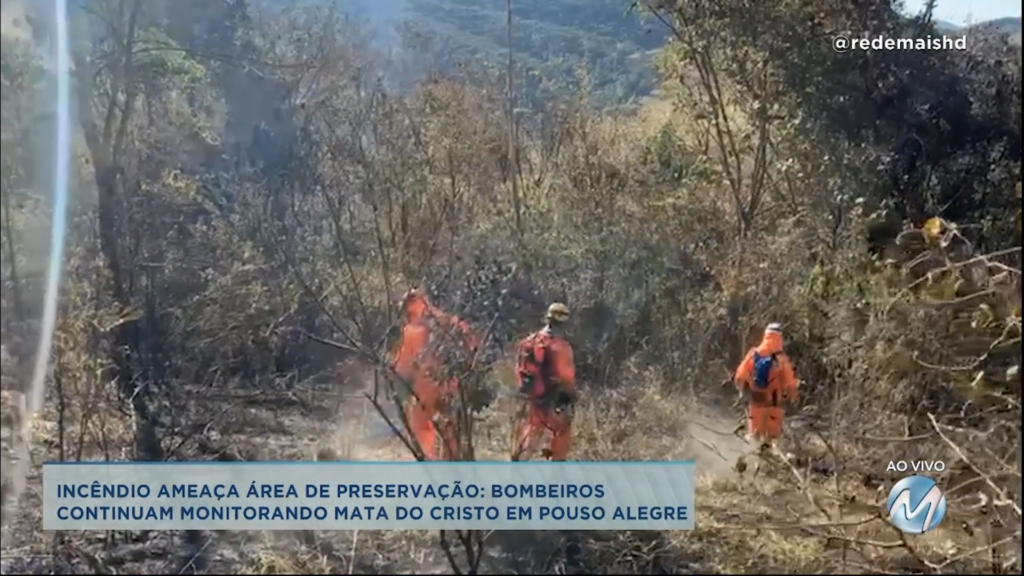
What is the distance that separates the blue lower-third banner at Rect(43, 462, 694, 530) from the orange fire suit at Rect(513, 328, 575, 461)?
0.07 metres

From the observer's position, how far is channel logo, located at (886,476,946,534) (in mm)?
2449

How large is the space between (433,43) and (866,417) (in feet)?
4.77

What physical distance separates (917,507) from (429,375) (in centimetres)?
117

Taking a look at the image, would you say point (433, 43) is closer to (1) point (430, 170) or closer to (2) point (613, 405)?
(1) point (430, 170)

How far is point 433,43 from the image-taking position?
2734mm

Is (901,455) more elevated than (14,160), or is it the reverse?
(14,160)

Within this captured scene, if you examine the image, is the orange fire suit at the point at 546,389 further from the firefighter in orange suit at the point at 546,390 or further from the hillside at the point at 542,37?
the hillside at the point at 542,37

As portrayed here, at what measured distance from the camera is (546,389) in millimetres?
2520

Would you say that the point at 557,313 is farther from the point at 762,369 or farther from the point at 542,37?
the point at 542,37

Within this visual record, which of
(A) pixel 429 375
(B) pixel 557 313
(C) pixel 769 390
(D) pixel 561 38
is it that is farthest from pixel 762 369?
(D) pixel 561 38

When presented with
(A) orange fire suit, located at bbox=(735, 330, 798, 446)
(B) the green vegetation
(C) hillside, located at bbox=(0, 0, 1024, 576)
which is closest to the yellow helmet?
(C) hillside, located at bbox=(0, 0, 1024, 576)

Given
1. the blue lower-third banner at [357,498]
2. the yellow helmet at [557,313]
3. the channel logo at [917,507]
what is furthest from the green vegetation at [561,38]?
the channel logo at [917,507]

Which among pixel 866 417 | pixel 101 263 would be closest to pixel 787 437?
pixel 866 417

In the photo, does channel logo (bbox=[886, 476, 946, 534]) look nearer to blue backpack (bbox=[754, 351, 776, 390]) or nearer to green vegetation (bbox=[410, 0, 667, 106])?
blue backpack (bbox=[754, 351, 776, 390])
